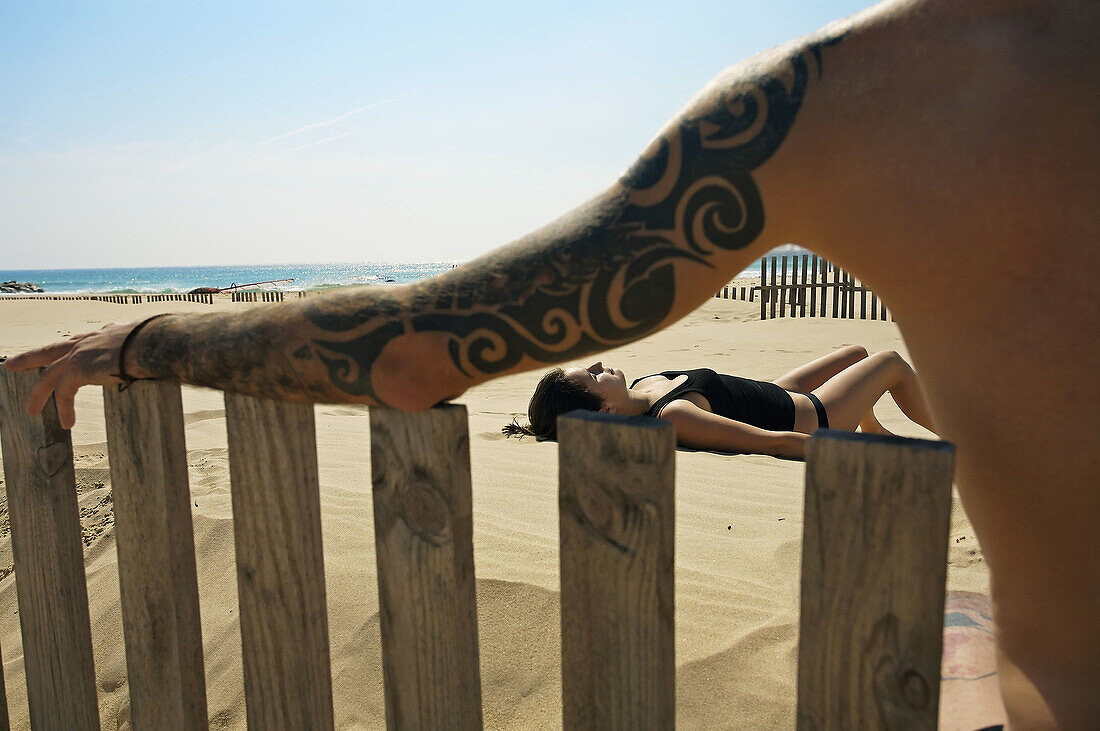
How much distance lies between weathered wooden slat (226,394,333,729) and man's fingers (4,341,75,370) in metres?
0.60

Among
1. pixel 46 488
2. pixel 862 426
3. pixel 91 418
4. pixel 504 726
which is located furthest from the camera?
pixel 91 418

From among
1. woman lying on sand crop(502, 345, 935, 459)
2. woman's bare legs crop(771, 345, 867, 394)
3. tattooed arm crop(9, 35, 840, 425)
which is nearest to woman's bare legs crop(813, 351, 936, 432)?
woman lying on sand crop(502, 345, 935, 459)

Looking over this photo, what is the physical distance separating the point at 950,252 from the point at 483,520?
2.82 m

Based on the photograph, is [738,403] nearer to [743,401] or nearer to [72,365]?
[743,401]

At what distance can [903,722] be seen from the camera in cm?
97

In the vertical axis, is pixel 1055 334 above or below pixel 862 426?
above

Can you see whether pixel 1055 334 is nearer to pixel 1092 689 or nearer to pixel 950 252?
pixel 950 252

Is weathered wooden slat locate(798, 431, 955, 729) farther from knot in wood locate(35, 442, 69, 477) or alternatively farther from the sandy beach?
knot in wood locate(35, 442, 69, 477)

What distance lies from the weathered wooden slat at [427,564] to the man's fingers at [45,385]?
3.15 ft

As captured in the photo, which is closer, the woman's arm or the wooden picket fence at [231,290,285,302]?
the woman's arm

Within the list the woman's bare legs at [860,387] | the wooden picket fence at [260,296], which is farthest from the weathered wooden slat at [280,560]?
the wooden picket fence at [260,296]

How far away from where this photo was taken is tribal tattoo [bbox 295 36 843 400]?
1.13m

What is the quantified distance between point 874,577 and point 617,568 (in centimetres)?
39

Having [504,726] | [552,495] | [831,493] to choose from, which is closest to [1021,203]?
[831,493]
